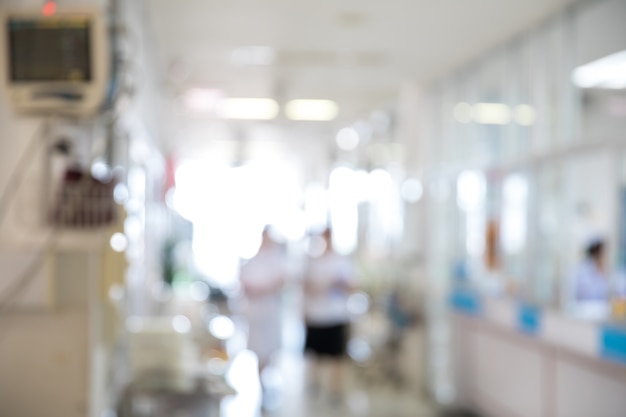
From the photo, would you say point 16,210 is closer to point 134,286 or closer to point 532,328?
point 134,286

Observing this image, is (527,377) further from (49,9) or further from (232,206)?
(232,206)

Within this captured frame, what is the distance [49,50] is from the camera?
114 inches

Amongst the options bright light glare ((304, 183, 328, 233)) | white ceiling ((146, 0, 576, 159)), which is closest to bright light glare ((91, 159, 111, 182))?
white ceiling ((146, 0, 576, 159))

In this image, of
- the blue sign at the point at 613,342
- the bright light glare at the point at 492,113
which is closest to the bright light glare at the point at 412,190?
the bright light glare at the point at 492,113

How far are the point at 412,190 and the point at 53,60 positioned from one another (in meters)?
6.39

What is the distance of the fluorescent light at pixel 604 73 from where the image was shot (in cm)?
488

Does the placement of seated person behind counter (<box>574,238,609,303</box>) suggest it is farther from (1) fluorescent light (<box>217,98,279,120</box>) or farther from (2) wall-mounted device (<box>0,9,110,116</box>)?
(1) fluorescent light (<box>217,98,279,120</box>)

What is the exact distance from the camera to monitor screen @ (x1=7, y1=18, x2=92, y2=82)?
2877 millimetres

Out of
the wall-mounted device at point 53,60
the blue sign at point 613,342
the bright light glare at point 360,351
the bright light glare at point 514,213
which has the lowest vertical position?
the bright light glare at point 360,351

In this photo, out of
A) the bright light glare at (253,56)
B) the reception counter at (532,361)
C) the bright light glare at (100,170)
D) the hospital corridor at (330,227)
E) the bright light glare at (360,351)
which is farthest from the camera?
the bright light glare at (360,351)

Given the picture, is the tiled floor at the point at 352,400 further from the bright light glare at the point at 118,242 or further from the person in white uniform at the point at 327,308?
the bright light glare at the point at 118,242

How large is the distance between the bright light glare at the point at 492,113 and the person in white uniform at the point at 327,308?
1.97 metres

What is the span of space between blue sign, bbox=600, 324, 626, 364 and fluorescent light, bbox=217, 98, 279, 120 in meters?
6.61

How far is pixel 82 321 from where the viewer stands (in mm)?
3076
